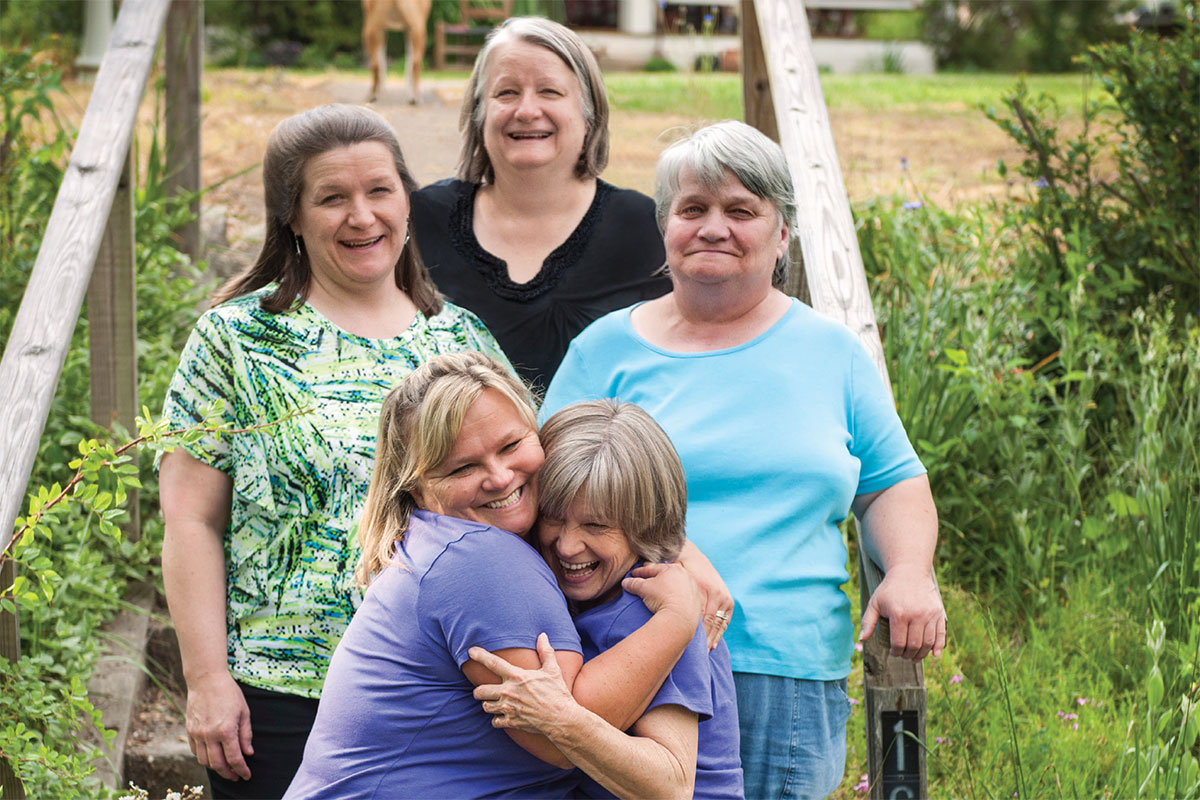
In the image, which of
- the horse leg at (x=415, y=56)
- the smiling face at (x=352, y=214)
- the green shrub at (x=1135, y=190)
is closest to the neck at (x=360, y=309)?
the smiling face at (x=352, y=214)

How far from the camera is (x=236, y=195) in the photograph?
673 centimetres

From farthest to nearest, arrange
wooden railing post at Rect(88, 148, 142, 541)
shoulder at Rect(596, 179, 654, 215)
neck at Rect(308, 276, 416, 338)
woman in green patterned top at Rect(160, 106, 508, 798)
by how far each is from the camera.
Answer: wooden railing post at Rect(88, 148, 142, 541) < shoulder at Rect(596, 179, 654, 215) < neck at Rect(308, 276, 416, 338) < woman in green patterned top at Rect(160, 106, 508, 798)

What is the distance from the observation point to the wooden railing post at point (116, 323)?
353cm

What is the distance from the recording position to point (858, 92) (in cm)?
1285

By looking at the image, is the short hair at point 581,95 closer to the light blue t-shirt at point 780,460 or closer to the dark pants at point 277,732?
the light blue t-shirt at point 780,460

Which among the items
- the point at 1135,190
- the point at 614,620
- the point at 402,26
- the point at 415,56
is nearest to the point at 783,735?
the point at 614,620

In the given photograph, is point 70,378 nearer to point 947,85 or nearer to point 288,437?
point 288,437

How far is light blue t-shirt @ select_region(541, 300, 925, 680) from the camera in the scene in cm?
199

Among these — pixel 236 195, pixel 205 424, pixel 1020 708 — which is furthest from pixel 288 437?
pixel 236 195

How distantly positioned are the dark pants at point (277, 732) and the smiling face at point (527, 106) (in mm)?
1214

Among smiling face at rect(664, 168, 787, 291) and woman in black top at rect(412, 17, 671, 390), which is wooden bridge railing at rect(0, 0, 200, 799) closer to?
woman in black top at rect(412, 17, 671, 390)

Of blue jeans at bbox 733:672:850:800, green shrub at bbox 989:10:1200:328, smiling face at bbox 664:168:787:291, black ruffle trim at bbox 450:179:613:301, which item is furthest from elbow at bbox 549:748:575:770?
green shrub at bbox 989:10:1200:328

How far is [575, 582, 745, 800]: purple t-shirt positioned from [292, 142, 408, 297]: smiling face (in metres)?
0.84

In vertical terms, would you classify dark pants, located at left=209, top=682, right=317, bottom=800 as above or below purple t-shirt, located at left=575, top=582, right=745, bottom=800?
below
